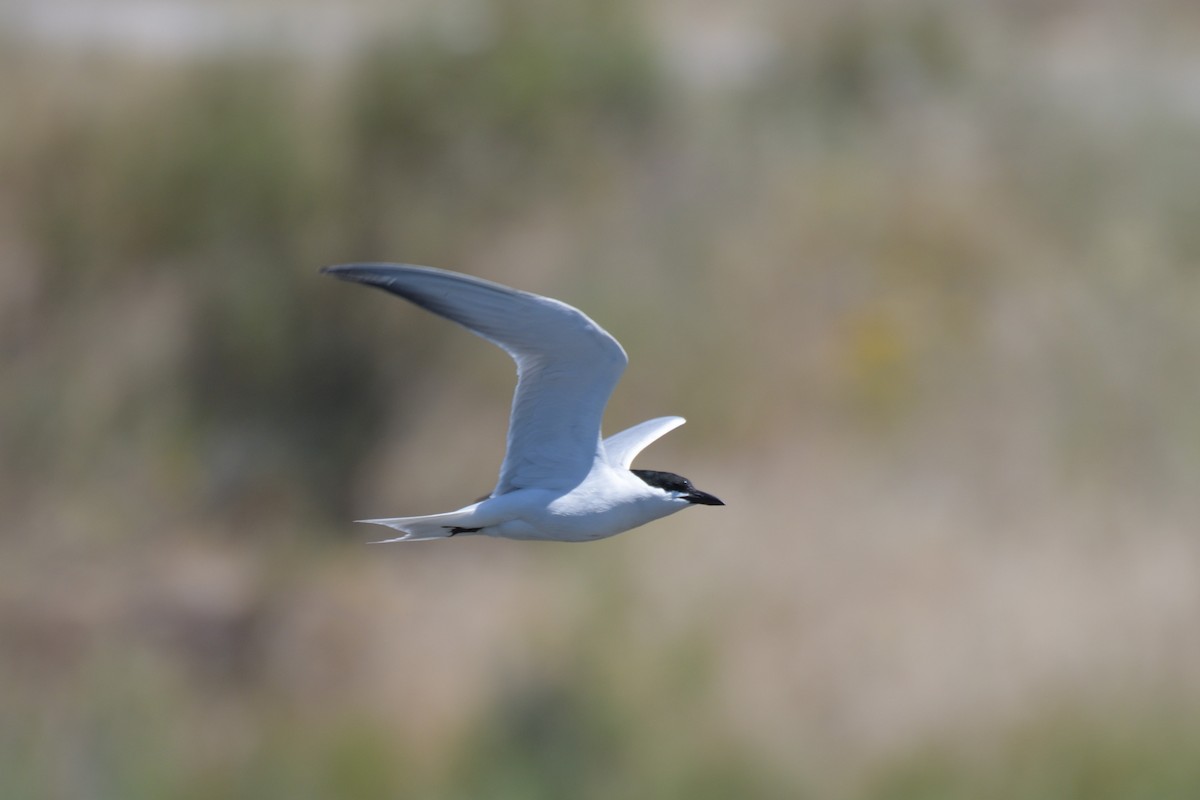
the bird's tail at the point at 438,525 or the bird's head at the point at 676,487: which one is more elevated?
the bird's head at the point at 676,487

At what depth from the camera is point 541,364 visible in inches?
181

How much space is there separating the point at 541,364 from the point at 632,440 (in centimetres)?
65

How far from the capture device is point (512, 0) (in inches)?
488

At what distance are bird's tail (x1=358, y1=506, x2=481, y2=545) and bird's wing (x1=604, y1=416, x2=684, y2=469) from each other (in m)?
0.50

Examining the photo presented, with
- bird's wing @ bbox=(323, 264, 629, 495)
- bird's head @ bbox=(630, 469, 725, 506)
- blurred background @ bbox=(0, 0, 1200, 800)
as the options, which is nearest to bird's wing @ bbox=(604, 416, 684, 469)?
bird's head @ bbox=(630, 469, 725, 506)

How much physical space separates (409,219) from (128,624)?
355 centimetres

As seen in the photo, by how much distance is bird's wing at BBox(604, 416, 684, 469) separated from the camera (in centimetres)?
496

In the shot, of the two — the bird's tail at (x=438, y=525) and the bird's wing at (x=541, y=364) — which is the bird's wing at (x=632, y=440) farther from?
the bird's tail at (x=438, y=525)

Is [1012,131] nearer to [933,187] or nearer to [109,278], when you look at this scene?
[933,187]

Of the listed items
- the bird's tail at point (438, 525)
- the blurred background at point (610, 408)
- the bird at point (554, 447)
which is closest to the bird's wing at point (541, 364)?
the bird at point (554, 447)

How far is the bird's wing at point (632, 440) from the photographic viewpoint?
16.3ft

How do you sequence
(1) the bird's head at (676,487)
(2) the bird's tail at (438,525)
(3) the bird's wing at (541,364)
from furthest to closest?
(1) the bird's head at (676,487)
(2) the bird's tail at (438,525)
(3) the bird's wing at (541,364)

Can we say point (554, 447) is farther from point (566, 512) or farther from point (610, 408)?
point (610, 408)

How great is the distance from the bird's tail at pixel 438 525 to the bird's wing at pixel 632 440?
500 millimetres
